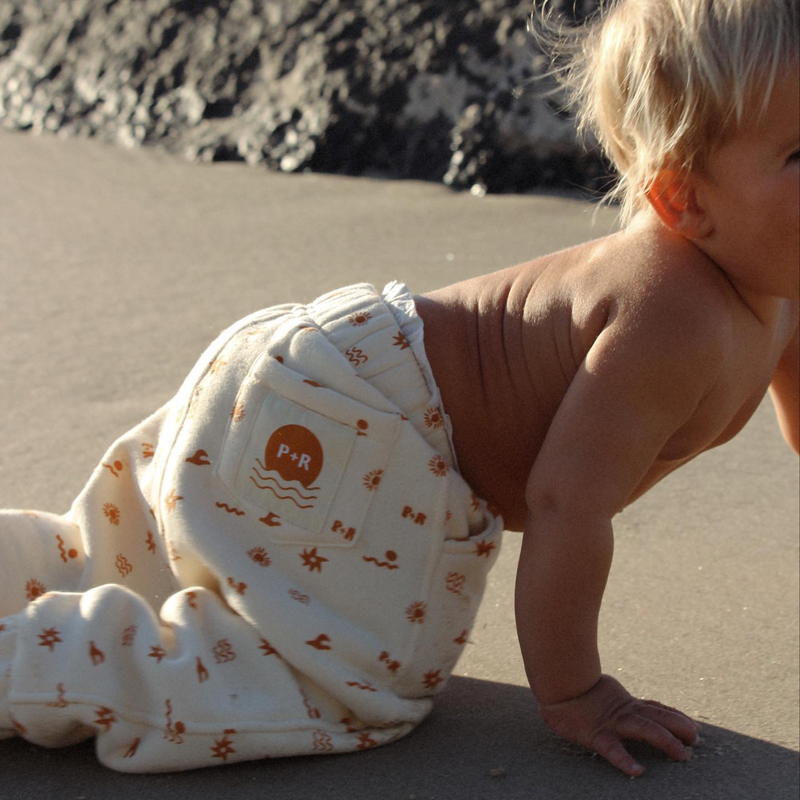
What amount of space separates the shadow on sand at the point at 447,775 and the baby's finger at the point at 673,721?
2cm

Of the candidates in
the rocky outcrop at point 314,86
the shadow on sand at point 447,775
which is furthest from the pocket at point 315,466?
the rocky outcrop at point 314,86

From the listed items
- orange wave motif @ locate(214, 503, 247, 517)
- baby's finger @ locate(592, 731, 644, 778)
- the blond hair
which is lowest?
baby's finger @ locate(592, 731, 644, 778)

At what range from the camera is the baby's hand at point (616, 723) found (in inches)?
50.9

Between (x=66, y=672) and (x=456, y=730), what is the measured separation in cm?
43

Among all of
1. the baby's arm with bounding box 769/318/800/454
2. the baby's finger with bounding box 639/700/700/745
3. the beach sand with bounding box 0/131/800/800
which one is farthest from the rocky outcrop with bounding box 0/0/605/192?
the baby's finger with bounding box 639/700/700/745

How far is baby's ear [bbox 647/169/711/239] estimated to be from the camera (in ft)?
4.37

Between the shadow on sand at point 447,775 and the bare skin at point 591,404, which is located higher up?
the bare skin at point 591,404

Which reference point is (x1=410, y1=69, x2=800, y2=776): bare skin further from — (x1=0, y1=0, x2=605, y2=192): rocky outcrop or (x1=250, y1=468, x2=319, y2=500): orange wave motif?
(x1=0, y1=0, x2=605, y2=192): rocky outcrop

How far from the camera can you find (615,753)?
128cm

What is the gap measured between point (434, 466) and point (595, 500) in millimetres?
189

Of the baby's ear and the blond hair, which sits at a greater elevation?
the blond hair

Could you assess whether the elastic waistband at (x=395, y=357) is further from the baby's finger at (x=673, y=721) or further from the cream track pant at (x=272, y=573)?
the baby's finger at (x=673, y=721)

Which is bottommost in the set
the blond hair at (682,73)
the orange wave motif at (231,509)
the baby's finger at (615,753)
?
the baby's finger at (615,753)

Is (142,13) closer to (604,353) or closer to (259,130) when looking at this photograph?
(259,130)
